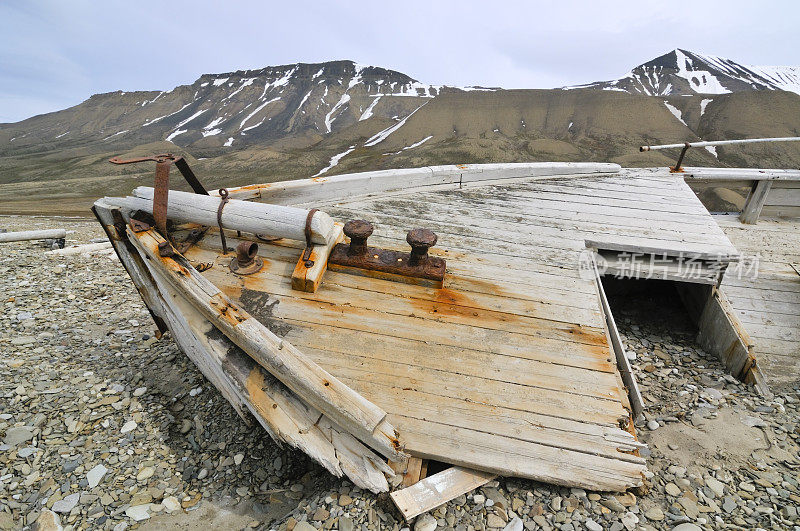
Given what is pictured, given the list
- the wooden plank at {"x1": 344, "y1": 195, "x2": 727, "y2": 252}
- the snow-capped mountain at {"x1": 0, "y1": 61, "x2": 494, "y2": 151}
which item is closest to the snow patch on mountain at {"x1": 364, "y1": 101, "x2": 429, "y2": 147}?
the snow-capped mountain at {"x1": 0, "y1": 61, "x2": 494, "y2": 151}

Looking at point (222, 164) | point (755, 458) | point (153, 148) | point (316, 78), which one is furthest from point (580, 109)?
point (316, 78)

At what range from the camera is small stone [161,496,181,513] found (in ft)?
8.43

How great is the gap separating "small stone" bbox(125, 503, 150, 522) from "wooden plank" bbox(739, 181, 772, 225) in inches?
319

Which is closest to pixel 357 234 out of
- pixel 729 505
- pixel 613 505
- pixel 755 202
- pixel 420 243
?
pixel 420 243

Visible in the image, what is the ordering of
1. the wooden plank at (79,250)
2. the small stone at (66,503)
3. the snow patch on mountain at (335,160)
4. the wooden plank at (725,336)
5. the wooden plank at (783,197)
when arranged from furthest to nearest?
the snow patch on mountain at (335,160), the wooden plank at (79,250), the wooden plank at (783,197), the wooden plank at (725,336), the small stone at (66,503)

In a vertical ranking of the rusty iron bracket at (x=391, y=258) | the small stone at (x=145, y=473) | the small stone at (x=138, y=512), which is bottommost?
the small stone at (x=145, y=473)

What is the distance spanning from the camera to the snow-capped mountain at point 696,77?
86.4m

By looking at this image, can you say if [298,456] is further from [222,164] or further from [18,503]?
[222,164]

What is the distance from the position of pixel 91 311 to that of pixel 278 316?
4.85 meters

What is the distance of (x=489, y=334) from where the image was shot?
278 centimetres

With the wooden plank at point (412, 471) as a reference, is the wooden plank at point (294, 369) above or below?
above

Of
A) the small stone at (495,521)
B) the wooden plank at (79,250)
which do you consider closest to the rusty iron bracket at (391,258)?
the small stone at (495,521)

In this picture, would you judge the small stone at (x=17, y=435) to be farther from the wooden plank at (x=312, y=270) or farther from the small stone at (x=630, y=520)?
the small stone at (x=630, y=520)

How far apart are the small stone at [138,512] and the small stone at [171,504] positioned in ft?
0.31
